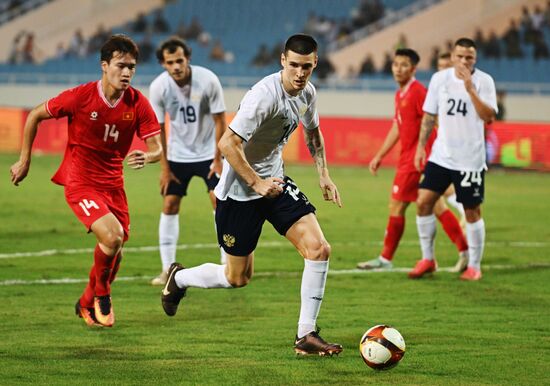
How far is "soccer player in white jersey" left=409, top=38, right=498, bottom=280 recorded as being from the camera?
1112 cm

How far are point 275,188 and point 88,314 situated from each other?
2.32 m

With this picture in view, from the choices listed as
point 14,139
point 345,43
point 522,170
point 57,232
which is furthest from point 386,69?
point 57,232

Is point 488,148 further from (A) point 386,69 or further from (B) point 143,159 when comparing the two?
(B) point 143,159

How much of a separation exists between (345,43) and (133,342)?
99.1 feet

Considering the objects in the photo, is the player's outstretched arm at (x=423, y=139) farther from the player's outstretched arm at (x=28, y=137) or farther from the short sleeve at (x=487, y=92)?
the player's outstretched arm at (x=28, y=137)

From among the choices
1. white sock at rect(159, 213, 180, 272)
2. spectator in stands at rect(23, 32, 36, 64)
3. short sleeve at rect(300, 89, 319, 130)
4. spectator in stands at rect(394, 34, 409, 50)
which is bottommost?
white sock at rect(159, 213, 180, 272)

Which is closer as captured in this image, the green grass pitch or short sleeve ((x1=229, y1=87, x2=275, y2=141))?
the green grass pitch

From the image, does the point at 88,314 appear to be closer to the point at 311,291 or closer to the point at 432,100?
the point at 311,291

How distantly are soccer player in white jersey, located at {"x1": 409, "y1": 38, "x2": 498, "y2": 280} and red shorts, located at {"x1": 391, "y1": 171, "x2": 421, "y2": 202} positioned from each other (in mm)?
337

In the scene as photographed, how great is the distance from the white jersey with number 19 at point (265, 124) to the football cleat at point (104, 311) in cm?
145

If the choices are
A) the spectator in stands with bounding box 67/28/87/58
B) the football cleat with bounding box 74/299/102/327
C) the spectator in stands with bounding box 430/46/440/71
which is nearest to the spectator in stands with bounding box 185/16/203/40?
the spectator in stands with bounding box 67/28/87/58

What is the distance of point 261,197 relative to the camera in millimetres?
7508

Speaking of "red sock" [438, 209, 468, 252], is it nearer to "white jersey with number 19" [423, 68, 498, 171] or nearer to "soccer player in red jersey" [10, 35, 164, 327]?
"white jersey with number 19" [423, 68, 498, 171]

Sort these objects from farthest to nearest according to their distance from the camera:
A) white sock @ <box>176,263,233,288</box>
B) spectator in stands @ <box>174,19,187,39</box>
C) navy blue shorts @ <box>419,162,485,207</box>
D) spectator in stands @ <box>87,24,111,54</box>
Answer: spectator in stands @ <box>87,24,111,54</box> → spectator in stands @ <box>174,19,187,39</box> → navy blue shorts @ <box>419,162,485,207</box> → white sock @ <box>176,263,233,288</box>
